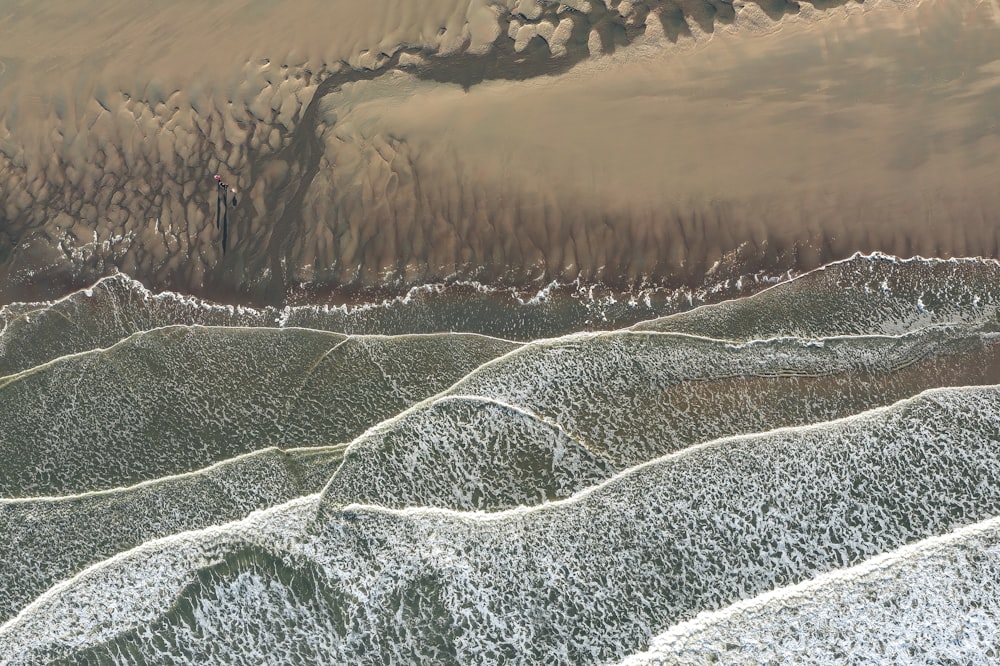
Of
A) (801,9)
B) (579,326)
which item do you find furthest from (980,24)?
(579,326)

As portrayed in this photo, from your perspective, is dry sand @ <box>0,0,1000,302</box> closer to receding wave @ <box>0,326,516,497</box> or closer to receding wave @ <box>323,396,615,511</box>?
receding wave @ <box>0,326,516,497</box>

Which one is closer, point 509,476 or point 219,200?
point 509,476

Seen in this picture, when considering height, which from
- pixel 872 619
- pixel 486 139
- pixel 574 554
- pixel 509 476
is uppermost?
pixel 486 139

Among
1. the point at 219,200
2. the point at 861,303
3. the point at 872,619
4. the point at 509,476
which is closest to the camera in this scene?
the point at 872,619

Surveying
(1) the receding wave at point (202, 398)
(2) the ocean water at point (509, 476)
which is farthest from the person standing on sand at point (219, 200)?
(1) the receding wave at point (202, 398)

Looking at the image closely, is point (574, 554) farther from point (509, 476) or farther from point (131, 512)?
point (131, 512)

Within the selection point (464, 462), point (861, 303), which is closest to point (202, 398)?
point (464, 462)

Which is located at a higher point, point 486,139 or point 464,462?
point 486,139

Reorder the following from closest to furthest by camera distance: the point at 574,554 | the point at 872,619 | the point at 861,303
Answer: the point at 872,619 → the point at 574,554 → the point at 861,303

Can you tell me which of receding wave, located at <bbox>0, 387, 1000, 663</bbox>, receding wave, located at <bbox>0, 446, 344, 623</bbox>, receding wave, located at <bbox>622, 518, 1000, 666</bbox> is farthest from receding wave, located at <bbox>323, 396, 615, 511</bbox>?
receding wave, located at <bbox>622, 518, 1000, 666</bbox>
